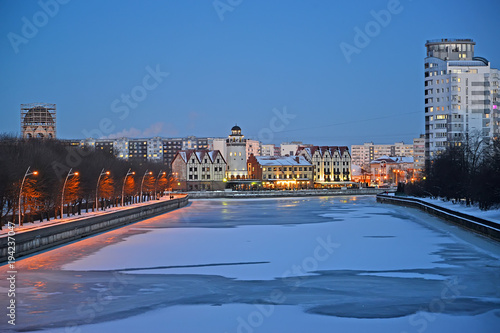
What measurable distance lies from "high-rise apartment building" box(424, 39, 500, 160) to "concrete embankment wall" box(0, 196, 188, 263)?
7985 cm

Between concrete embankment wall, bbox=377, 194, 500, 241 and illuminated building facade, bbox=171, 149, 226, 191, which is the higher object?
illuminated building facade, bbox=171, 149, 226, 191

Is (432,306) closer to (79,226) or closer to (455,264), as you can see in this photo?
(455,264)

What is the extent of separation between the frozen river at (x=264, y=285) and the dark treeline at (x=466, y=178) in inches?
285

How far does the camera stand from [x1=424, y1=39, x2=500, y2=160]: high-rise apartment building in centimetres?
13112

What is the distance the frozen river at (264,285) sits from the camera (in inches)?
842

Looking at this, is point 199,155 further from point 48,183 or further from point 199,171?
point 48,183

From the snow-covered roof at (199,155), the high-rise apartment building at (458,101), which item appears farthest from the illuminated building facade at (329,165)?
the high-rise apartment building at (458,101)

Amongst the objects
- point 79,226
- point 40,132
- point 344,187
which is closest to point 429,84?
point 344,187

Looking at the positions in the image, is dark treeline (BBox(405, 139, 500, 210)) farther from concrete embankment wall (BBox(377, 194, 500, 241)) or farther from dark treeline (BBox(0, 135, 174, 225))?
dark treeline (BBox(0, 135, 174, 225))

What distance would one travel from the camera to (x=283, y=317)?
72.1 feet

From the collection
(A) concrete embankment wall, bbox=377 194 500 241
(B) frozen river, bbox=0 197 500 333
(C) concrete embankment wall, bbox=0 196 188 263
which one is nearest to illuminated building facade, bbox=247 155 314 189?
(A) concrete embankment wall, bbox=377 194 500 241

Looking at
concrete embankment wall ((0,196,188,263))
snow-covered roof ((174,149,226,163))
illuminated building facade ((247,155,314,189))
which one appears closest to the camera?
concrete embankment wall ((0,196,188,263))

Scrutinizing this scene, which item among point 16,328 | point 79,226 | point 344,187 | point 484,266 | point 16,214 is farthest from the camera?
point 344,187

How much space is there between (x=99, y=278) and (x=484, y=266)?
63.5 feet
